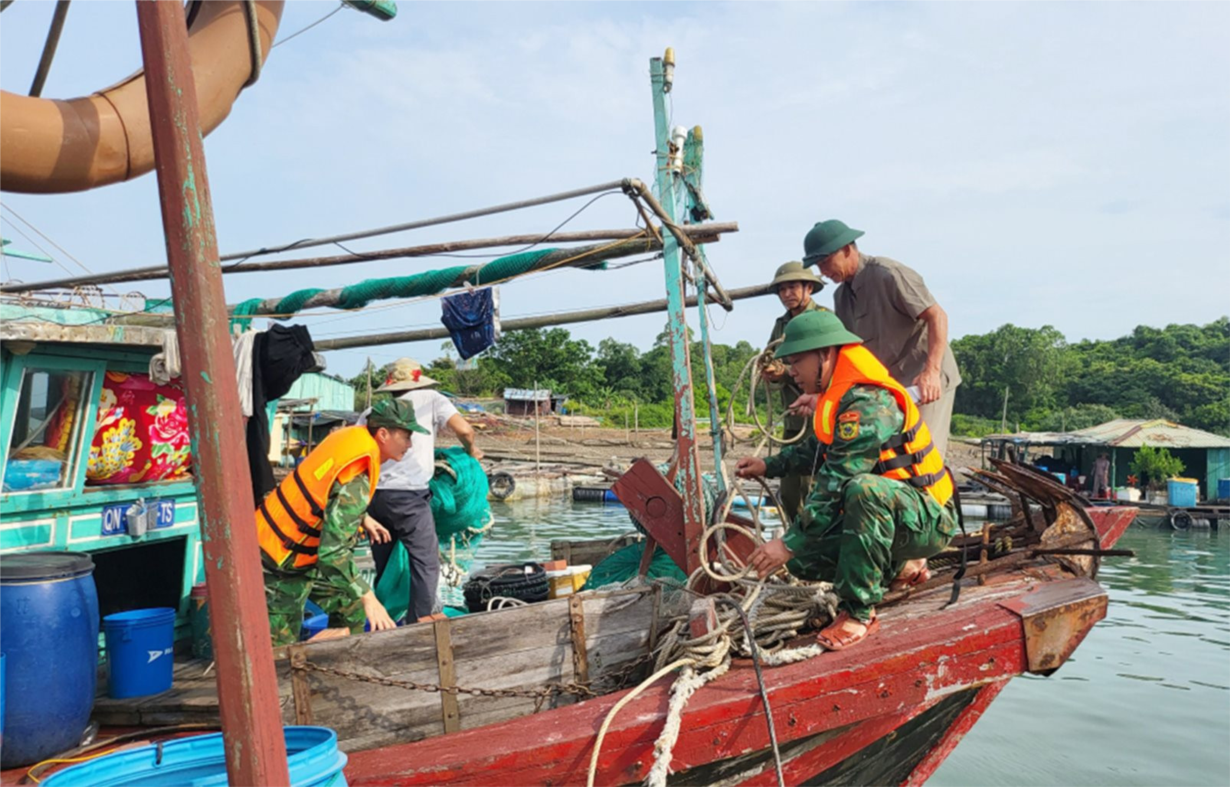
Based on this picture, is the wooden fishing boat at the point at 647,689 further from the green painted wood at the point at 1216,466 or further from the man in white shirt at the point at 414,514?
the green painted wood at the point at 1216,466

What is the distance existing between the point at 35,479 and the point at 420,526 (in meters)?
2.12

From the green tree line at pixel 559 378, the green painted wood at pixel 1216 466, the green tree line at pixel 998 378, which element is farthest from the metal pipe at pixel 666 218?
the green tree line at pixel 559 378

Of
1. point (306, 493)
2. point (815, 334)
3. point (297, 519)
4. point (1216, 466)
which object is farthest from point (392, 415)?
point (1216, 466)

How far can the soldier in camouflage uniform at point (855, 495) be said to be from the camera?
10.9 feet

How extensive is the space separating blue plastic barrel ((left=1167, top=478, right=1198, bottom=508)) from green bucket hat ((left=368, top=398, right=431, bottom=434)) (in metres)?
31.7

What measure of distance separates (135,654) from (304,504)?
97 cm

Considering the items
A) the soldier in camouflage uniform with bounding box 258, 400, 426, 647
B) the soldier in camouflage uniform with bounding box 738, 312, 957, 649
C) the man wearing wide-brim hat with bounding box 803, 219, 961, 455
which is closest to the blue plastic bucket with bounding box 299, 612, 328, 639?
the soldier in camouflage uniform with bounding box 258, 400, 426, 647

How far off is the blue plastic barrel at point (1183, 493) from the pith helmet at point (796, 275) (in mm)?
29563

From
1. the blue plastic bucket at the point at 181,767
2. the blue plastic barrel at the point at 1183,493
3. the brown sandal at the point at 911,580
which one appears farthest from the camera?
the blue plastic barrel at the point at 1183,493

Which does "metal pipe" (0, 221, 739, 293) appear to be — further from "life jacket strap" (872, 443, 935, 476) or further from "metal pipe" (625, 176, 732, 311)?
"life jacket strap" (872, 443, 935, 476)

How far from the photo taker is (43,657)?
295 centimetres

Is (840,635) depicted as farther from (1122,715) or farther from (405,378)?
(1122,715)

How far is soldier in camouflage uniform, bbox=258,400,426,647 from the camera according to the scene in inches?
157

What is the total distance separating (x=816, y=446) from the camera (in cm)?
452
